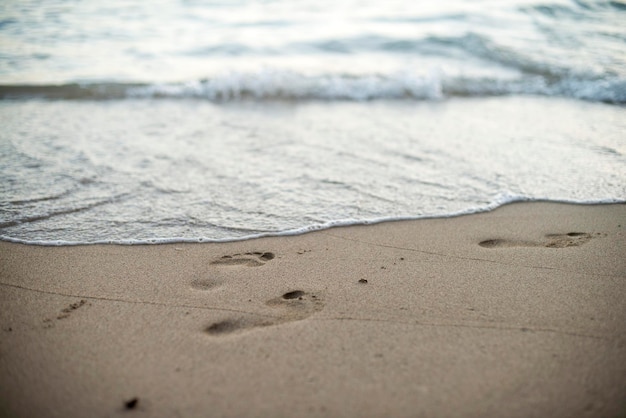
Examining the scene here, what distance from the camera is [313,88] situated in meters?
6.49

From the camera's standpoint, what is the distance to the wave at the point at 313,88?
250 inches

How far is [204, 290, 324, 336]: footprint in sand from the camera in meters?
2.15

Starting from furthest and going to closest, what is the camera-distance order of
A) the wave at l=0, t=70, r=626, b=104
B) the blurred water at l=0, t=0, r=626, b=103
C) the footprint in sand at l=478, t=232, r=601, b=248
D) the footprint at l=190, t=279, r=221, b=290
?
the blurred water at l=0, t=0, r=626, b=103, the wave at l=0, t=70, r=626, b=104, the footprint in sand at l=478, t=232, r=601, b=248, the footprint at l=190, t=279, r=221, b=290

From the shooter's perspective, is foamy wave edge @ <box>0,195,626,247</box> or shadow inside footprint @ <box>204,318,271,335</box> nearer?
shadow inside footprint @ <box>204,318,271,335</box>

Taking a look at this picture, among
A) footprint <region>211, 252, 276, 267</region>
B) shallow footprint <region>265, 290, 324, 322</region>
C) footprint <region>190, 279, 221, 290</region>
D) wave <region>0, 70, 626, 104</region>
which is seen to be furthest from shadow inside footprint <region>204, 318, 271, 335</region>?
wave <region>0, 70, 626, 104</region>

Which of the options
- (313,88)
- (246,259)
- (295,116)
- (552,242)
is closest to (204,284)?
(246,259)

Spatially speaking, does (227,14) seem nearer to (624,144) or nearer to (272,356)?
(624,144)

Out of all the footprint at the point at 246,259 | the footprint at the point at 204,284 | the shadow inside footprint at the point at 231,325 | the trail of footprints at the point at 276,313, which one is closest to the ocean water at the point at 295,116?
the footprint at the point at 246,259

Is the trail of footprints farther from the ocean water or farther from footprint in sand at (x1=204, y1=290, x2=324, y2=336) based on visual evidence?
Answer: the ocean water

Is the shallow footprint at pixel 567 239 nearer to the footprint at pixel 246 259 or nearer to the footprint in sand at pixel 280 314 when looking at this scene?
the footprint in sand at pixel 280 314

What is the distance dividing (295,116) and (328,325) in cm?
369

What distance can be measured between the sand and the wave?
372cm

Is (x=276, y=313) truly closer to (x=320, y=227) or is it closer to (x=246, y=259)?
(x=246, y=259)

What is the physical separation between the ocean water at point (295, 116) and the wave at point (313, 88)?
0.03 meters
